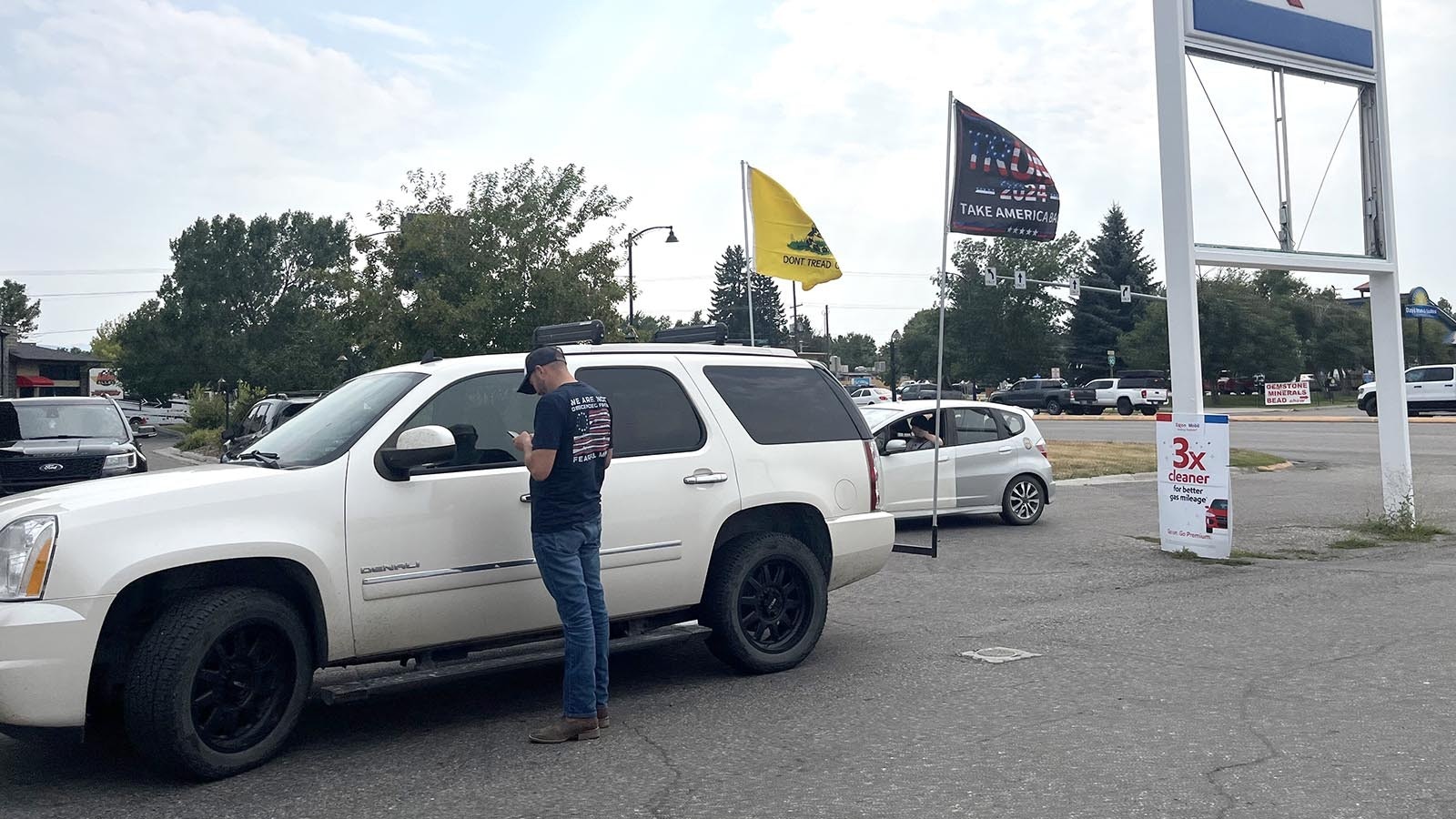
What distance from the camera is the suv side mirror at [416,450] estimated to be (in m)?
5.26

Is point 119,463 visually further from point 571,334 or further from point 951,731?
point 951,731

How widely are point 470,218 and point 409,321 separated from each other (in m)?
2.39

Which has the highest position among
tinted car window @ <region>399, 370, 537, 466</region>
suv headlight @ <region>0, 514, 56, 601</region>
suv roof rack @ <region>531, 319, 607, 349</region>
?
suv roof rack @ <region>531, 319, 607, 349</region>

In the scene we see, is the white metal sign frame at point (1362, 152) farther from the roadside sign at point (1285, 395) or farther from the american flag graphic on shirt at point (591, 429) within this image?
the roadside sign at point (1285, 395)

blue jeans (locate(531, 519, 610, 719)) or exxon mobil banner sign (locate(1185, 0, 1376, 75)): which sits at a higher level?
exxon mobil banner sign (locate(1185, 0, 1376, 75))

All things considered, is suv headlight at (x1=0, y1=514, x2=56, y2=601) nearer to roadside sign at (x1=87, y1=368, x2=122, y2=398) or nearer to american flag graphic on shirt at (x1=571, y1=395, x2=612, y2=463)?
american flag graphic on shirt at (x1=571, y1=395, x2=612, y2=463)

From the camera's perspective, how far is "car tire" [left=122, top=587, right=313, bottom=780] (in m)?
4.68

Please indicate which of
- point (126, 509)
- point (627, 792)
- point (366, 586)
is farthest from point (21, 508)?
point (627, 792)

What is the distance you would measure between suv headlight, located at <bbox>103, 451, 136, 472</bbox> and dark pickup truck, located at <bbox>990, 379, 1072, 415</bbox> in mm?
44893

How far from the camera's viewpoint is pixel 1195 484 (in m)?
11.1

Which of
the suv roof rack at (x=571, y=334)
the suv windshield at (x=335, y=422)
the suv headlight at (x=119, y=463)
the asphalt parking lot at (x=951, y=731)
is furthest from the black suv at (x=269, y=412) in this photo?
the suv roof rack at (x=571, y=334)

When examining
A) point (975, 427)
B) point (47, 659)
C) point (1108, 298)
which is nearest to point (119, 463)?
point (975, 427)

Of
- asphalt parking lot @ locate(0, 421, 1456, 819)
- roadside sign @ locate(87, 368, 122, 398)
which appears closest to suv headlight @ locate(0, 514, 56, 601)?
asphalt parking lot @ locate(0, 421, 1456, 819)

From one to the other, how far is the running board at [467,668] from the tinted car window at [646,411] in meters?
0.98
